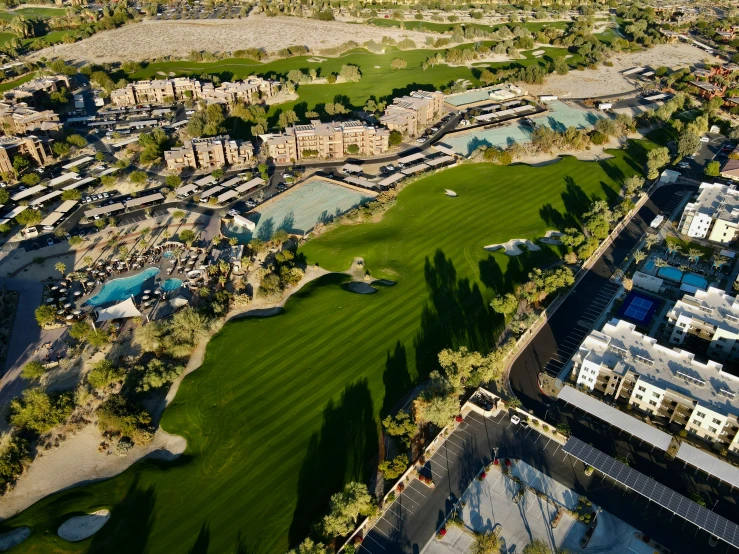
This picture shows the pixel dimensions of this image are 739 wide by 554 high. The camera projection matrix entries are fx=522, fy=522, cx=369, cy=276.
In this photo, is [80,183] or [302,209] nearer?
[302,209]

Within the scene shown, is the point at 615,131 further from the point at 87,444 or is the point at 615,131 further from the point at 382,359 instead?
the point at 87,444

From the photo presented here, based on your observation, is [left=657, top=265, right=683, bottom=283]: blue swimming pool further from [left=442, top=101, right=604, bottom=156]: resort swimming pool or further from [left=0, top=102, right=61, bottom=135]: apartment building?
[left=0, top=102, right=61, bottom=135]: apartment building

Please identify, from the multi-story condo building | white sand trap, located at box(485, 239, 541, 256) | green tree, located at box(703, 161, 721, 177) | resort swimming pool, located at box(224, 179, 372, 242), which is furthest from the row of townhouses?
the multi-story condo building

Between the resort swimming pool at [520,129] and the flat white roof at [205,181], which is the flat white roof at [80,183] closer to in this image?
the flat white roof at [205,181]

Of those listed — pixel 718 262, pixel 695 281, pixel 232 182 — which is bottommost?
pixel 695 281

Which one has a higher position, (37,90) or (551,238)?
(37,90)

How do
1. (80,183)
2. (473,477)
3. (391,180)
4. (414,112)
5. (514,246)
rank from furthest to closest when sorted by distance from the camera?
(414,112), (391,180), (80,183), (514,246), (473,477)

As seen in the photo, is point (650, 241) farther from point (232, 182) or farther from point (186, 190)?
point (186, 190)

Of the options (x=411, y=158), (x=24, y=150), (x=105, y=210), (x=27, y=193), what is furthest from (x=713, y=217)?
(x=24, y=150)

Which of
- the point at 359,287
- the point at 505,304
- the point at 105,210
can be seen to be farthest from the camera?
the point at 105,210
